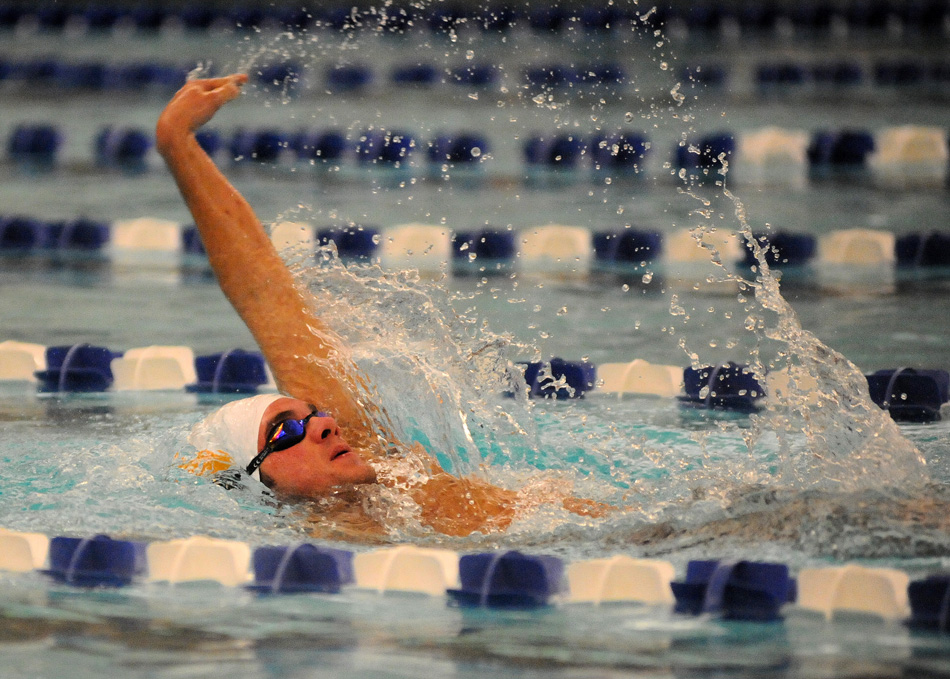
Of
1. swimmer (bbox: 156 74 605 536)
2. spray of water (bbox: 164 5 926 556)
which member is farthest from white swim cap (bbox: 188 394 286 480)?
spray of water (bbox: 164 5 926 556)

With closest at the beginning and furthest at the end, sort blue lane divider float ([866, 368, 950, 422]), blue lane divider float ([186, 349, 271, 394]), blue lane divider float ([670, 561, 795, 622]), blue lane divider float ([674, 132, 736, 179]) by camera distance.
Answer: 1. blue lane divider float ([670, 561, 795, 622])
2. blue lane divider float ([866, 368, 950, 422])
3. blue lane divider float ([186, 349, 271, 394])
4. blue lane divider float ([674, 132, 736, 179])

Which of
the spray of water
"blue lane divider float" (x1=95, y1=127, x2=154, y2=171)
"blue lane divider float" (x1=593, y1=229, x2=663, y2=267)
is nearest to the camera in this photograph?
the spray of water

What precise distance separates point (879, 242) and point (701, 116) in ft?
8.19

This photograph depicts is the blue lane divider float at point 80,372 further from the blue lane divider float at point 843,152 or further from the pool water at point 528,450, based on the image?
the blue lane divider float at point 843,152

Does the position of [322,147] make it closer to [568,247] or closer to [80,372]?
[568,247]

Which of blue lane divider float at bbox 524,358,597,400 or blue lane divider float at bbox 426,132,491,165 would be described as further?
blue lane divider float at bbox 426,132,491,165

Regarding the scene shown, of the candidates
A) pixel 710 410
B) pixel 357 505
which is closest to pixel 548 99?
pixel 710 410

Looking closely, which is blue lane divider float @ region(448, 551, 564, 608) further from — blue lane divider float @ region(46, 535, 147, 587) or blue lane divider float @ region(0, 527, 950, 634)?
blue lane divider float @ region(46, 535, 147, 587)

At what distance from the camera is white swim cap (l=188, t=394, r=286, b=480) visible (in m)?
2.62

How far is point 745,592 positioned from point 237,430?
984 mm

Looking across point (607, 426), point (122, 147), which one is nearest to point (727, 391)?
point (607, 426)

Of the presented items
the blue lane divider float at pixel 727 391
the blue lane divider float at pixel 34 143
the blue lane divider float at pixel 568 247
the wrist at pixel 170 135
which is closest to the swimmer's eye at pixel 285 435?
the wrist at pixel 170 135

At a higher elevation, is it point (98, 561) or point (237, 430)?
point (237, 430)

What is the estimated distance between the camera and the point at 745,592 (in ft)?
7.57
